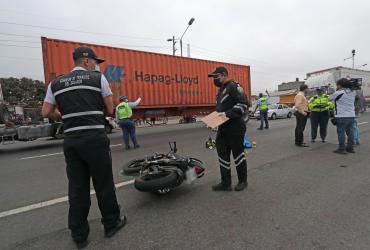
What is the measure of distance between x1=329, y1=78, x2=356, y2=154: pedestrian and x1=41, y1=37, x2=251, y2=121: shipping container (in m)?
7.73

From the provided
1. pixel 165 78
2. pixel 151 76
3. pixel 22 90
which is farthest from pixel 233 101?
pixel 22 90

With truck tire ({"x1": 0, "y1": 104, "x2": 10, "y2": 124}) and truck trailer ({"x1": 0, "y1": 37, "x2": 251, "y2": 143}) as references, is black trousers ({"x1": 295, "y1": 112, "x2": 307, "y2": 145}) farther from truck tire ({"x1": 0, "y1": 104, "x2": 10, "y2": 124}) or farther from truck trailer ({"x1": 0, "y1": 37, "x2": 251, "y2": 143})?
truck tire ({"x1": 0, "y1": 104, "x2": 10, "y2": 124})

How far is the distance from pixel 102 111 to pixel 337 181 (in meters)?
3.73

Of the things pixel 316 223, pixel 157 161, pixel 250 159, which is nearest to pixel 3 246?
pixel 157 161

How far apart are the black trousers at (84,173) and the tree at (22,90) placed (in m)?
48.8

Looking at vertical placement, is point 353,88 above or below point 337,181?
above

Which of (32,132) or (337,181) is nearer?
(337,181)

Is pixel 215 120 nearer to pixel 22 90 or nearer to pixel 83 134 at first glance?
pixel 83 134

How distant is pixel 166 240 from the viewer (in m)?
2.45

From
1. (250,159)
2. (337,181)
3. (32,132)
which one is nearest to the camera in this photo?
(337,181)

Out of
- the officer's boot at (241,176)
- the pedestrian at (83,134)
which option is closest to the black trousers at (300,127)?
the officer's boot at (241,176)

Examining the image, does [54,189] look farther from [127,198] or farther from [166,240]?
[166,240]

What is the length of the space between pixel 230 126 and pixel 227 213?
1227mm

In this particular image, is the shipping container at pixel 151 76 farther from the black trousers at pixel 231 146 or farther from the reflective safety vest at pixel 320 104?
the black trousers at pixel 231 146
